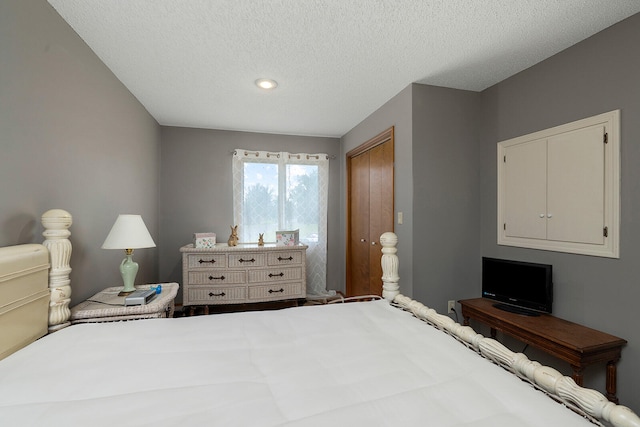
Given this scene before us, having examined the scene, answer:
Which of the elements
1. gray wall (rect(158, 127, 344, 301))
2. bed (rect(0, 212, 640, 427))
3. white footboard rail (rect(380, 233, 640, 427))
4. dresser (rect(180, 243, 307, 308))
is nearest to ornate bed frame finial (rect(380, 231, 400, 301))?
white footboard rail (rect(380, 233, 640, 427))

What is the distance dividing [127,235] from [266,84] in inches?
64.9

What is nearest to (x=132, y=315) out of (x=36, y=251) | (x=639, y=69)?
(x=36, y=251)

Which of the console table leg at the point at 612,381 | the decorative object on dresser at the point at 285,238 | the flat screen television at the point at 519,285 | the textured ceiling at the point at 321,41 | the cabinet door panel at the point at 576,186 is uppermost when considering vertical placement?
the textured ceiling at the point at 321,41

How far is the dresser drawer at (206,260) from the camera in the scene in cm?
315

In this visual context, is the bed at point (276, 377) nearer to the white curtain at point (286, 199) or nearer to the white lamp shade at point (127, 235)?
the white lamp shade at point (127, 235)

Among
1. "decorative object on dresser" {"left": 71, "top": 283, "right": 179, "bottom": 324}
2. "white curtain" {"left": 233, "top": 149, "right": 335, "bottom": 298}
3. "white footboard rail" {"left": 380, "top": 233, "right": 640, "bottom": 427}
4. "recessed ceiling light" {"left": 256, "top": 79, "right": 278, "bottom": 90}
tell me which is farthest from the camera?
"white curtain" {"left": 233, "top": 149, "right": 335, "bottom": 298}

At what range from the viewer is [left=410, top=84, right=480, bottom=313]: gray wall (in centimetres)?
246

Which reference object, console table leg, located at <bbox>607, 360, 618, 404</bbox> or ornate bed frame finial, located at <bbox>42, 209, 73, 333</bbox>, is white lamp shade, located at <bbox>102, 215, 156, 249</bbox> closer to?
ornate bed frame finial, located at <bbox>42, 209, 73, 333</bbox>

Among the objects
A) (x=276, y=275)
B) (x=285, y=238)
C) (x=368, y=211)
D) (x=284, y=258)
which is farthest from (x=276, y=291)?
(x=368, y=211)

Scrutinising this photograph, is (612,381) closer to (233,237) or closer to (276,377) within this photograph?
(276,377)

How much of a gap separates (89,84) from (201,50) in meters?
0.80

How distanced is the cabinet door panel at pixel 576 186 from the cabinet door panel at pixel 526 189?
55 millimetres

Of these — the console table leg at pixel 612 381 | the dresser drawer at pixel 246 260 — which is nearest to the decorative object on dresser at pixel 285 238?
the dresser drawer at pixel 246 260

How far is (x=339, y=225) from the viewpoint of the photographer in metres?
4.21
